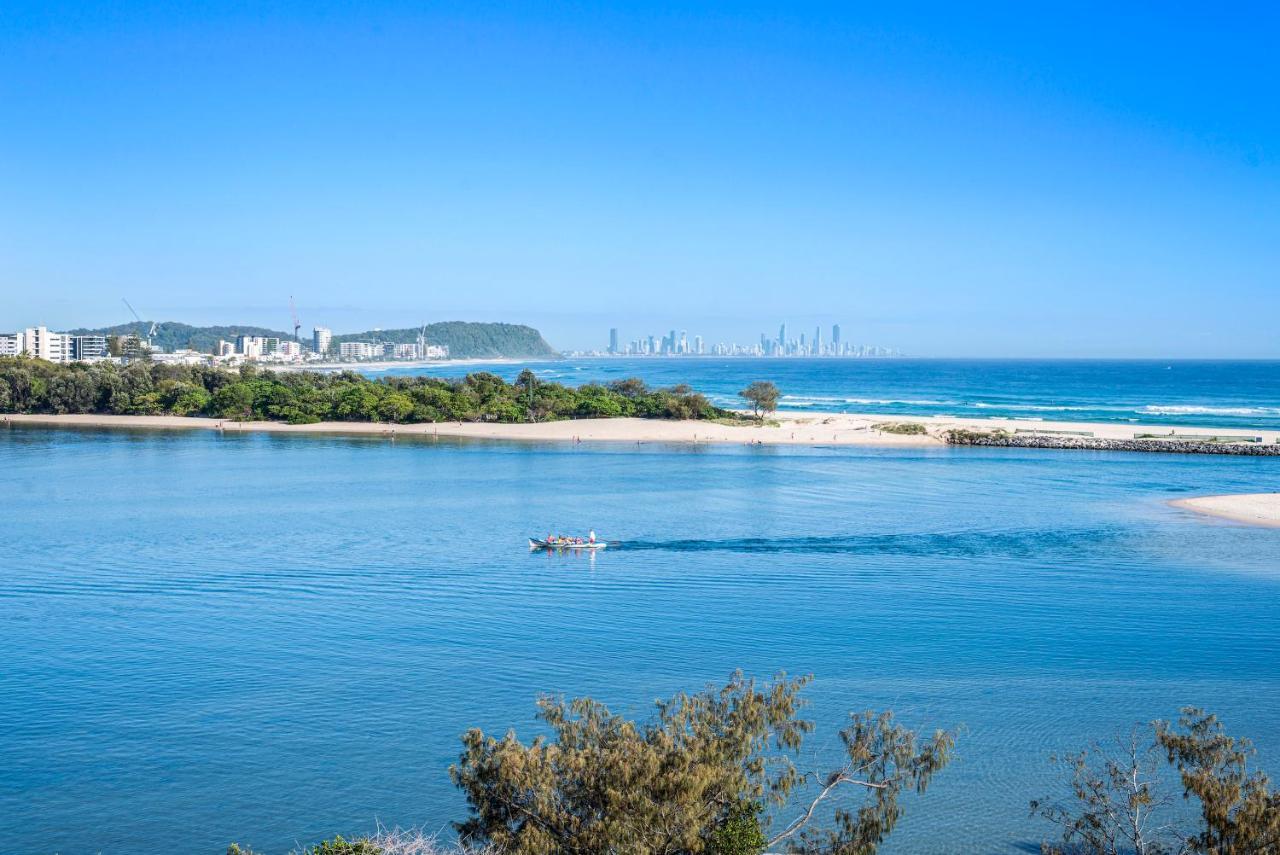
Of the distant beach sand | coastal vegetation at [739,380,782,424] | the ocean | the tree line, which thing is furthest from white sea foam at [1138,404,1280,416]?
the tree line

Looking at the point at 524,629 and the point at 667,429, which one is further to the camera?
the point at 667,429

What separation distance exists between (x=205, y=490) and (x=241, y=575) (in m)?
23.0

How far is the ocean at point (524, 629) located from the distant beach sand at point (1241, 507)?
2234mm

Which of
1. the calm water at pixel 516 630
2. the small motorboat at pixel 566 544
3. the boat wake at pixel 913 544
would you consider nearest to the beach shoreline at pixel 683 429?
the calm water at pixel 516 630

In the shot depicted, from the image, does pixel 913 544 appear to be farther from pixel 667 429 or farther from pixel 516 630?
pixel 667 429

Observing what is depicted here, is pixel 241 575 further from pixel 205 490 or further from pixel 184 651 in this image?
pixel 205 490

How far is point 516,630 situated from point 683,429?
67.8m

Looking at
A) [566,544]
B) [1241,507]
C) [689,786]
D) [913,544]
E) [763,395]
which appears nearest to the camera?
[689,786]

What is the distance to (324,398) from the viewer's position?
105 m

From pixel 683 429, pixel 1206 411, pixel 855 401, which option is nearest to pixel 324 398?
pixel 683 429

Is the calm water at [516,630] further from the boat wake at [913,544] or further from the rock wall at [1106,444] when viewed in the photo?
the rock wall at [1106,444]

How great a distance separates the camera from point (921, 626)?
31297 millimetres

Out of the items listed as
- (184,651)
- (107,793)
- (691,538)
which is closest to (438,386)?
(691,538)

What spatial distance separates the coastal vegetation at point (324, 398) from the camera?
102438 millimetres
